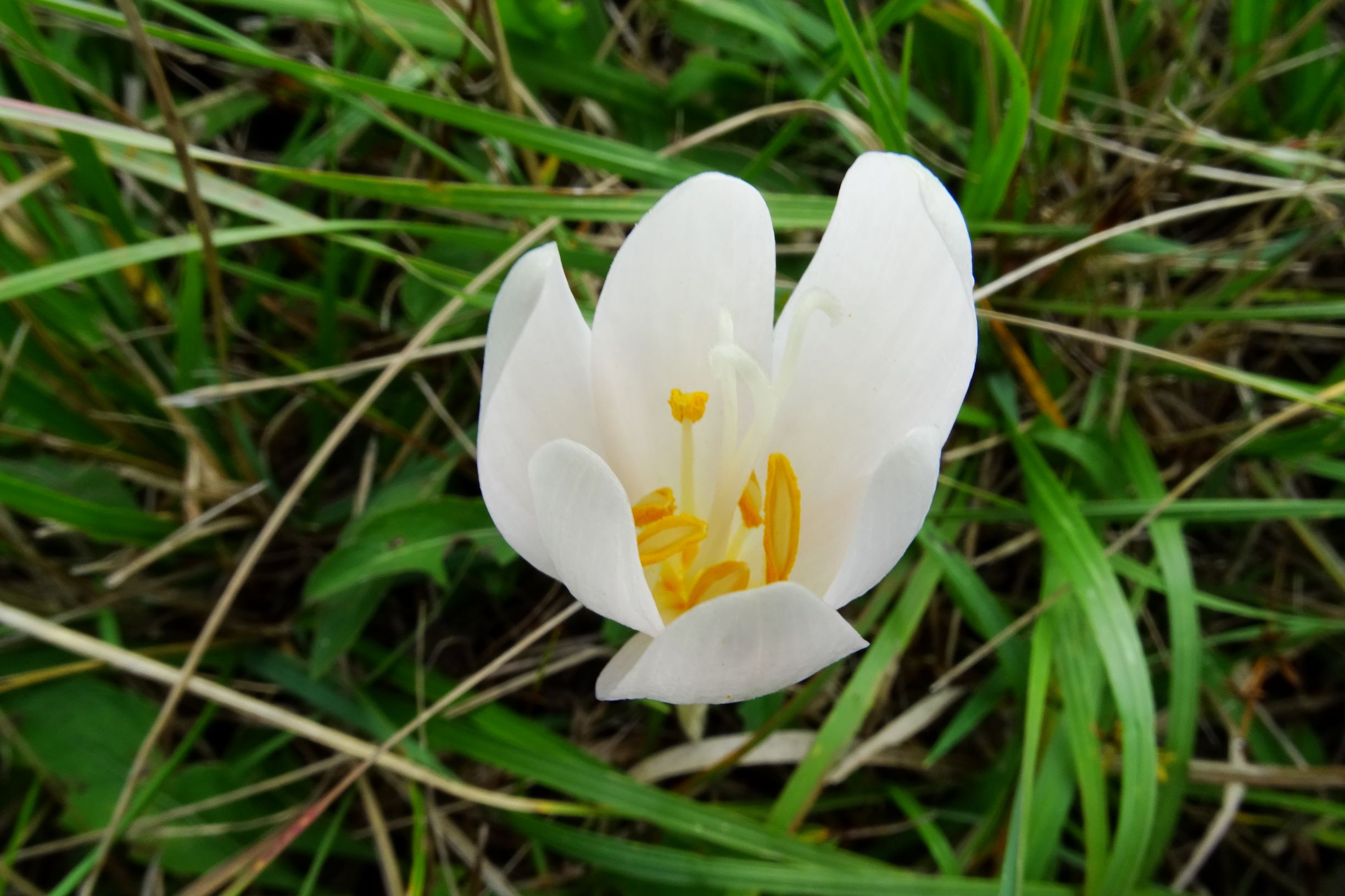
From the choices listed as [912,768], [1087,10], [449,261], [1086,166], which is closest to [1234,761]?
[912,768]

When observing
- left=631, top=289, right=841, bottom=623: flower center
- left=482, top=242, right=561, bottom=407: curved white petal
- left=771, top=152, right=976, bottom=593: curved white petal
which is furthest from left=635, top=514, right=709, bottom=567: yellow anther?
left=482, top=242, right=561, bottom=407: curved white petal

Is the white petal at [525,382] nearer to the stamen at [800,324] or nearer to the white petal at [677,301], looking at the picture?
the white petal at [677,301]

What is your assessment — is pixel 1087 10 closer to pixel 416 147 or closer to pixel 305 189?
pixel 416 147

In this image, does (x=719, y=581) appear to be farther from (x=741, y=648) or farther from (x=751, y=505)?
(x=741, y=648)

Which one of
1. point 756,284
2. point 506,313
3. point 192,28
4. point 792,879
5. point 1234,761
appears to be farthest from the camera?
point 192,28

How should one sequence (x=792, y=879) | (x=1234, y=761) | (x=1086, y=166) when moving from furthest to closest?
1. (x=1086, y=166)
2. (x=1234, y=761)
3. (x=792, y=879)

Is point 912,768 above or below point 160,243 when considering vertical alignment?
below

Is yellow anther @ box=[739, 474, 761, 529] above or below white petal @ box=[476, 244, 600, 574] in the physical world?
below

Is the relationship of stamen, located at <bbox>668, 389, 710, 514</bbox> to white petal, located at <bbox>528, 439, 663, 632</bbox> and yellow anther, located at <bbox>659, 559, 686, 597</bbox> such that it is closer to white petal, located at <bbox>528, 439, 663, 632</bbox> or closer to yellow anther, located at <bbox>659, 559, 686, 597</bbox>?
yellow anther, located at <bbox>659, 559, 686, 597</bbox>

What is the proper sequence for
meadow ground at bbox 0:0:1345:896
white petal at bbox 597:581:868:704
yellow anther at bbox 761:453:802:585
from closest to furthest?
white petal at bbox 597:581:868:704 < yellow anther at bbox 761:453:802:585 < meadow ground at bbox 0:0:1345:896
